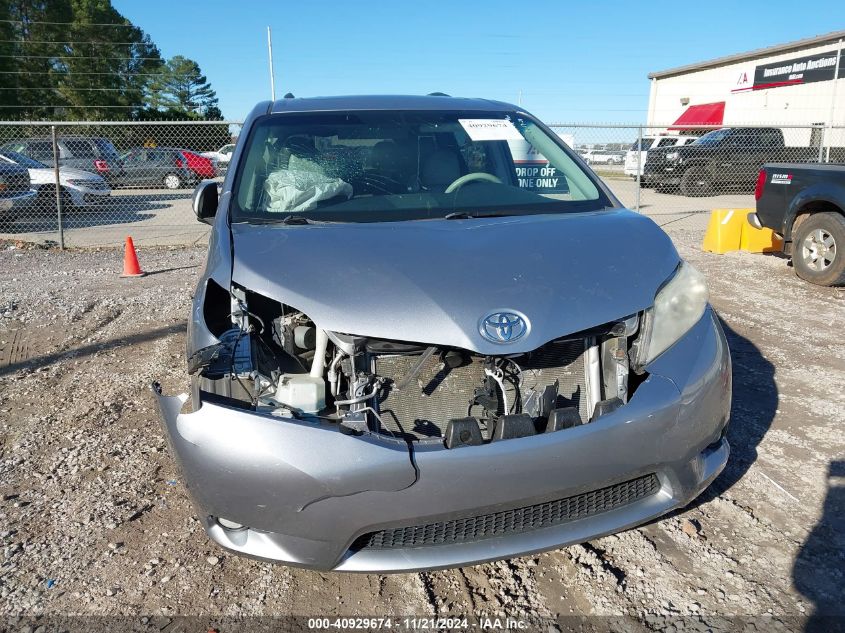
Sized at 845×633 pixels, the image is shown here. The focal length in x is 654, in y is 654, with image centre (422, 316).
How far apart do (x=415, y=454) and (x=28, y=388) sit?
3.67 m

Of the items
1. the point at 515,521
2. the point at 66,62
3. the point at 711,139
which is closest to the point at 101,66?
the point at 66,62

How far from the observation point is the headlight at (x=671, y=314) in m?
2.45

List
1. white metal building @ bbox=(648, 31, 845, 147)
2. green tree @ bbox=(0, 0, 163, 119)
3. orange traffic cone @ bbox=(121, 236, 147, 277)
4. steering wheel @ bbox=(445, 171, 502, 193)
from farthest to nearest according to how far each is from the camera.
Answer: green tree @ bbox=(0, 0, 163, 119), white metal building @ bbox=(648, 31, 845, 147), orange traffic cone @ bbox=(121, 236, 147, 277), steering wheel @ bbox=(445, 171, 502, 193)

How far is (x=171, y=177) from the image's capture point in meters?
18.3

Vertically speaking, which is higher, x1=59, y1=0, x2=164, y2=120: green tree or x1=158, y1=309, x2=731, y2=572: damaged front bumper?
x1=59, y1=0, x2=164, y2=120: green tree

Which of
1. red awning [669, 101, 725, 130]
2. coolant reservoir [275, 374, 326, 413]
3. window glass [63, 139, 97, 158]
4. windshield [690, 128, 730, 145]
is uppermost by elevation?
red awning [669, 101, 725, 130]

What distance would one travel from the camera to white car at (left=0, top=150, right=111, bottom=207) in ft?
42.1

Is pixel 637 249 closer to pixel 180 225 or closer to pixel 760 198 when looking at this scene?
pixel 760 198

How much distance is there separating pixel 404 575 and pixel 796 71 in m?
31.8

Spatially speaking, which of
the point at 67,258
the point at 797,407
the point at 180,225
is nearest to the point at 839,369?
the point at 797,407

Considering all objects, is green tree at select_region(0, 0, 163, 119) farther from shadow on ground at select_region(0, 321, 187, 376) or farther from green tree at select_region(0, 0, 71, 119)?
shadow on ground at select_region(0, 321, 187, 376)

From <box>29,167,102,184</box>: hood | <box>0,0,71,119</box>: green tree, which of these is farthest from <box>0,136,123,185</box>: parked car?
<box>0,0,71,119</box>: green tree

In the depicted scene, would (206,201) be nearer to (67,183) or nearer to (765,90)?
(67,183)

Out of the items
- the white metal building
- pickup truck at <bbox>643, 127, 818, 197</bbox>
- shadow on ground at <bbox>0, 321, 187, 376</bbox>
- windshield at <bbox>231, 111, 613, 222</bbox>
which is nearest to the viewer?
windshield at <bbox>231, 111, 613, 222</bbox>
